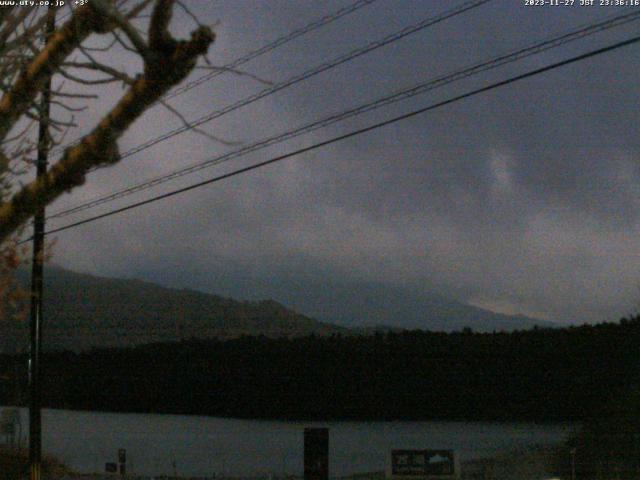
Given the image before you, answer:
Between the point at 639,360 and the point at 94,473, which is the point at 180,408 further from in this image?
the point at 639,360

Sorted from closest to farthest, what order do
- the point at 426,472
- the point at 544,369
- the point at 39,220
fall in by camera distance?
the point at 39,220 → the point at 426,472 → the point at 544,369

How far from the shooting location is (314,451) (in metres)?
16.4

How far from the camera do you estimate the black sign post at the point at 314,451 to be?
1642cm

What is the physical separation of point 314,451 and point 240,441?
1185 centimetres

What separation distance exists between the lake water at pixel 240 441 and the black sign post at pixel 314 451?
24.1ft

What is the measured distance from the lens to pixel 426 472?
1927 centimetres

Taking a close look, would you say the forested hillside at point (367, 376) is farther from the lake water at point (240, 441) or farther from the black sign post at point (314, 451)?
the black sign post at point (314, 451)

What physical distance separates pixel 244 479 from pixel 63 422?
984 centimetres

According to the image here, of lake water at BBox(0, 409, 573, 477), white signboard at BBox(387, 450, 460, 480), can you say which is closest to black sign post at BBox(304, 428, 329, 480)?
white signboard at BBox(387, 450, 460, 480)

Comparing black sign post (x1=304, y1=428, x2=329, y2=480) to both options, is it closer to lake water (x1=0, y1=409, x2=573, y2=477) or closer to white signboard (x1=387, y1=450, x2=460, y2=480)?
white signboard (x1=387, y1=450, x2=460, y2=480)

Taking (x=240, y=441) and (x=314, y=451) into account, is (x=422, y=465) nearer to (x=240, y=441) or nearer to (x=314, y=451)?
(x=314, y=451)

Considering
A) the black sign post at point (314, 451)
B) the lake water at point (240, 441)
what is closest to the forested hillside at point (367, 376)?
the lake water at point (240, 441)

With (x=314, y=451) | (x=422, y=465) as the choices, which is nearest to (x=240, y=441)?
(x=422, y=465)

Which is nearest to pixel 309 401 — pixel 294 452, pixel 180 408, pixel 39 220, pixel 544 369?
pixel 294 452
